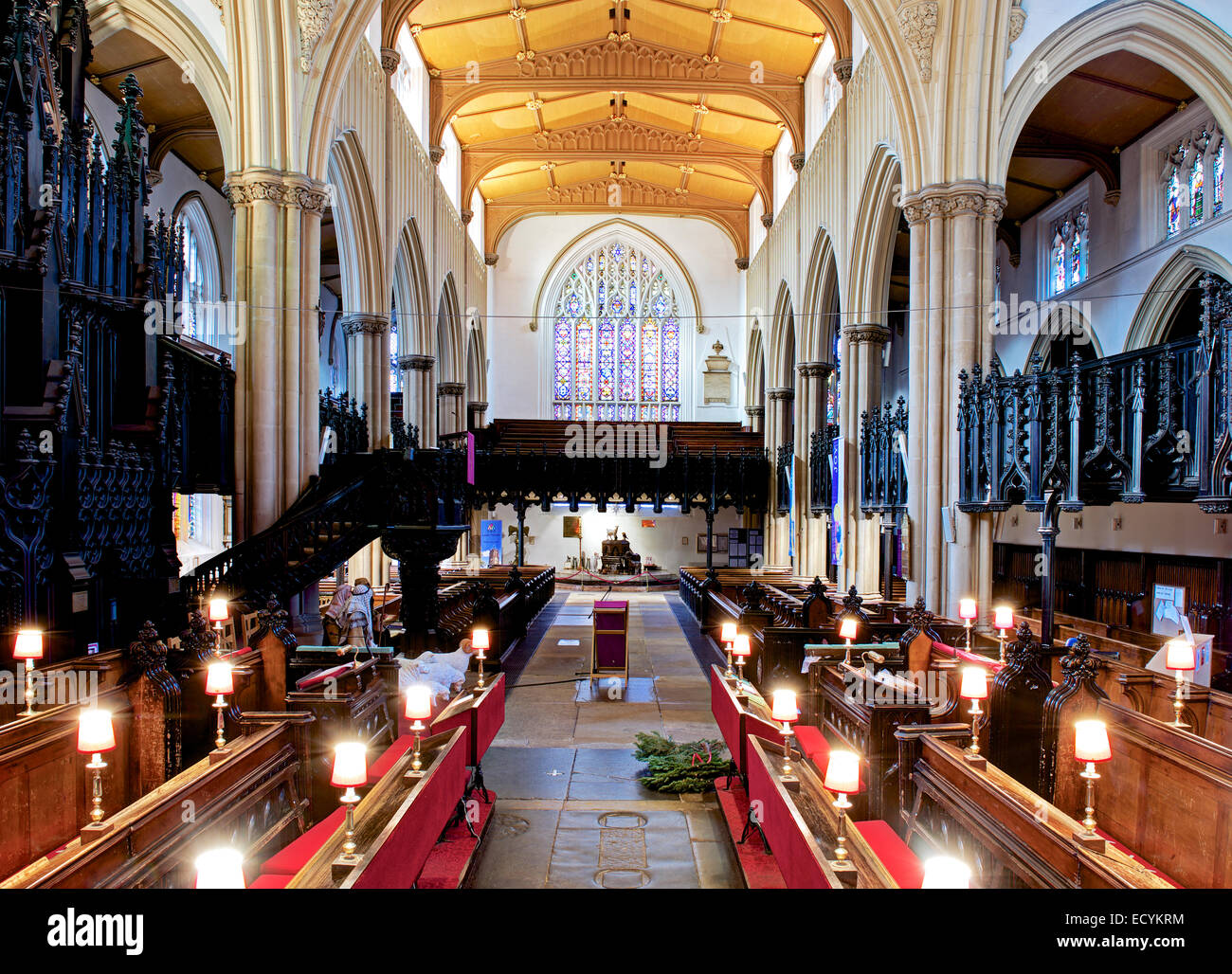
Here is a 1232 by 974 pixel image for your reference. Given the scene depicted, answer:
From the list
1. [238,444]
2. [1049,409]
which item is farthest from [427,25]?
[1049,409]

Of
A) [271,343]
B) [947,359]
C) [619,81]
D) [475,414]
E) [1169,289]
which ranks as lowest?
[947,359]

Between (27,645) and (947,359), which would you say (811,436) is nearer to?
(947,359)

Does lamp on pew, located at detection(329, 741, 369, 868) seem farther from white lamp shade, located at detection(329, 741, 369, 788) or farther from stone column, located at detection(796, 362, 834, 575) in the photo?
stone column, located at detection(796, 362, 834, 575)

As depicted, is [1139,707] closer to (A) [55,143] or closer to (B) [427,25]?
(A) [55,143]

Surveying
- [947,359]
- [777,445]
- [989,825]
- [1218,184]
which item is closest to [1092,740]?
[989,825]

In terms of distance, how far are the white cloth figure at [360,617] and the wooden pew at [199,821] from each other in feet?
12.6

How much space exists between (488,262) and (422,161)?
1033cm

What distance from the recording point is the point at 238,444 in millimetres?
12031

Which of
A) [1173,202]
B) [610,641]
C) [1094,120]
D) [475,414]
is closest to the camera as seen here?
[610,641]

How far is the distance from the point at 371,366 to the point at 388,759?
42.1ft

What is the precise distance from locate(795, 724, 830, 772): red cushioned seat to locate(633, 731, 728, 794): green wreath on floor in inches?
29.4

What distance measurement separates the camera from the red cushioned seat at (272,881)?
371 centimetres

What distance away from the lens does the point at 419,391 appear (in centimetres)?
2120

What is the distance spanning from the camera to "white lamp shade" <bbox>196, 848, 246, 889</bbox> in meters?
2.38
